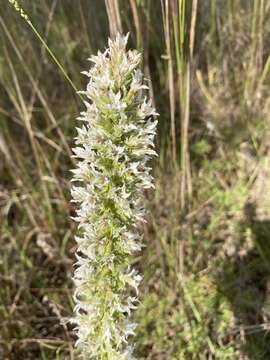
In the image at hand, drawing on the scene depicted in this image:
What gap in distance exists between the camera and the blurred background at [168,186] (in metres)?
2.54

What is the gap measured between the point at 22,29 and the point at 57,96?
0.57 meters

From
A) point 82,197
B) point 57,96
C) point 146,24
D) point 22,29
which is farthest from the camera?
point 57,96

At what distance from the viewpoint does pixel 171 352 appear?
2447 mm

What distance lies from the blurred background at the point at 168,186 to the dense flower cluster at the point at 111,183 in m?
0.69

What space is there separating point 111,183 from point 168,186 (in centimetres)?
142

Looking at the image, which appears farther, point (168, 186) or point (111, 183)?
point (168, 186)

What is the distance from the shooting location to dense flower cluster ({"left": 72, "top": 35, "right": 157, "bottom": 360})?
1.45 m

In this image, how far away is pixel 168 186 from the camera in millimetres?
2910

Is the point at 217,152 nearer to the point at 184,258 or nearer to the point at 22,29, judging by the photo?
the point at 184,258

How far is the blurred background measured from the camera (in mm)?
2539

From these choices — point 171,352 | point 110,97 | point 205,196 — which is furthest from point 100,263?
point 205,196

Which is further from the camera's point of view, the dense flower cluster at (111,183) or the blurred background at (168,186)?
the blurred background at (168,186)

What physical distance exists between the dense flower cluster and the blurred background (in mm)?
692

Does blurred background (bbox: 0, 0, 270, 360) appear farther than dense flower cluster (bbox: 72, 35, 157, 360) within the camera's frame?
Yes
